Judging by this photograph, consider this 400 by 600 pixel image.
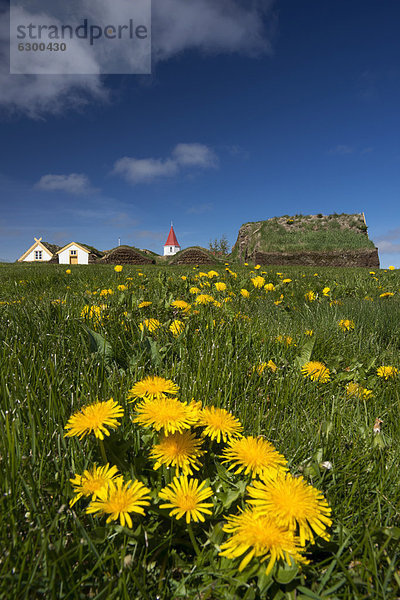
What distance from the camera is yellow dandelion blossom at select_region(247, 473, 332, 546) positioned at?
754 millimetres

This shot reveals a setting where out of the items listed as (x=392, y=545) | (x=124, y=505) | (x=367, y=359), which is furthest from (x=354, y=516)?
(x=367, y=359)

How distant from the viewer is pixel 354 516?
99 cm

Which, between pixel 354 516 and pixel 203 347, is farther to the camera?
pixel 203 347

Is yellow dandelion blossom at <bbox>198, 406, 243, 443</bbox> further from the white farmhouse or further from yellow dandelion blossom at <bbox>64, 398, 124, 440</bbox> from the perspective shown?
the white farmhouse

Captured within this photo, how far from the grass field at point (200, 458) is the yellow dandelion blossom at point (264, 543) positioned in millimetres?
21

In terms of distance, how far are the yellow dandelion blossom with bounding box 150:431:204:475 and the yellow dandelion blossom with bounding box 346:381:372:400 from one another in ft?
3.92

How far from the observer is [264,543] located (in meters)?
0.72

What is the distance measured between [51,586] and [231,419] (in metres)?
0.62

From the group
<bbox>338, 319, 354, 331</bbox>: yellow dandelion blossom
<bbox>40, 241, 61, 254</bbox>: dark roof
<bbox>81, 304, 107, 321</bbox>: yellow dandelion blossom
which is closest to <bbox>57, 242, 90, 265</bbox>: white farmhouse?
<bbox>40, 241, 61, 254</bbox>: dark roof

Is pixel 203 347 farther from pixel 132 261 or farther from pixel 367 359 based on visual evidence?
pixel 132 261

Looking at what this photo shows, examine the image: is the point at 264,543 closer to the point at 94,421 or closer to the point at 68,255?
the point at 94,421

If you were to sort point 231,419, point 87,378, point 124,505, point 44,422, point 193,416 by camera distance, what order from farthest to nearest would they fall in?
point 87,378 < point 44,422 < point 231,419 < point 193,416 < point 124,505

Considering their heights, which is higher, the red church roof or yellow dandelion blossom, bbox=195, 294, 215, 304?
the red church roof

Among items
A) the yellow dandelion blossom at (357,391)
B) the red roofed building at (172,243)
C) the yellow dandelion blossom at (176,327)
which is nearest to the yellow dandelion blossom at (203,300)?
the yellow dandelion blossom at (176,327)
